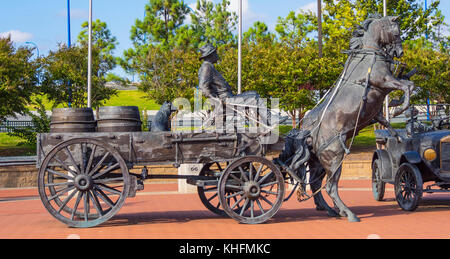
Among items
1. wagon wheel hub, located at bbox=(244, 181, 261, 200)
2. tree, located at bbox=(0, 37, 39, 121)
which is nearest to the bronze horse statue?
wagon wheel hub, located at bbox=(244, 181, 261, 200)

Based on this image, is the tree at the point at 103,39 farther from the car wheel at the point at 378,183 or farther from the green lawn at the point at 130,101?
the car wheel at the point at 378,183

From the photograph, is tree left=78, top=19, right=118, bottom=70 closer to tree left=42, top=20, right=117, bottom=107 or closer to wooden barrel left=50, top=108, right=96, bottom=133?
tree left=42, top=20, right=117, bottom=107

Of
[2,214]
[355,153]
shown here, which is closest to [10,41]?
[2,214]

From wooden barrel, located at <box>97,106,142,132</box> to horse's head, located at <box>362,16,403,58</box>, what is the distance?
A: 4.52 metres

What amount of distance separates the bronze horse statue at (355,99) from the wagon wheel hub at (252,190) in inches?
52.5

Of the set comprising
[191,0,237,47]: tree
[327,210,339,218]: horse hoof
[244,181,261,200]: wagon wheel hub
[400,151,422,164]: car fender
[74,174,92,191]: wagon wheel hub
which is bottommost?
[327,210,339,218]: horse hoof

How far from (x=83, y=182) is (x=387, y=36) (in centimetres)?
589

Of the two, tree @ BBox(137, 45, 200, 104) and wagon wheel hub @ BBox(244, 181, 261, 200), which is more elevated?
tree @ BBox(137, 45, 200, 104)

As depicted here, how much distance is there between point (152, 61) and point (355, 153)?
15.1 m

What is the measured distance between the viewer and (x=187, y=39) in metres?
43.0

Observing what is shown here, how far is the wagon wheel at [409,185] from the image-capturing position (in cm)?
1098

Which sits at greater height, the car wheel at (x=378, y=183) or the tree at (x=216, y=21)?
the tree at (x=216, y=21)

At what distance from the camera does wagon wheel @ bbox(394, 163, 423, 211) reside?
36.0ft

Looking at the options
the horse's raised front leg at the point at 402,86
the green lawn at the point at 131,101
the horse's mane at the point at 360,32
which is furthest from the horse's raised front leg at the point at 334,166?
the green lawn at the point at 131,101
